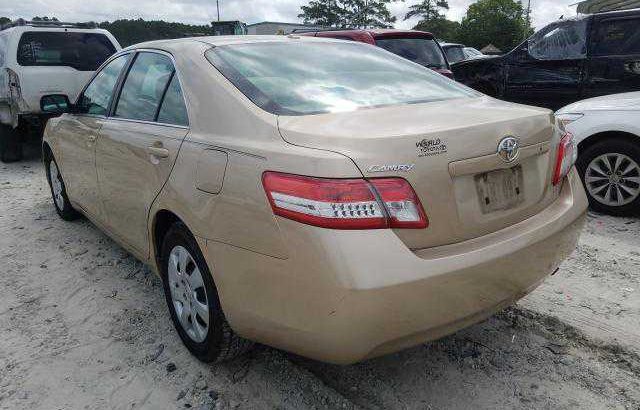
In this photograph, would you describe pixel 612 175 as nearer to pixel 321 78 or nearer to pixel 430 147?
pixel 321 78

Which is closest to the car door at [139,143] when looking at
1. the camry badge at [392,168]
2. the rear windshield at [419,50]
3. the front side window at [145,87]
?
the front side window at [145,87]

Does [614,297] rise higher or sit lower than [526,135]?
lower

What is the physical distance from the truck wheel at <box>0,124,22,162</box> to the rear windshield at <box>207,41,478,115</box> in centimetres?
692

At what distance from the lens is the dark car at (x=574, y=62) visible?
640 cm

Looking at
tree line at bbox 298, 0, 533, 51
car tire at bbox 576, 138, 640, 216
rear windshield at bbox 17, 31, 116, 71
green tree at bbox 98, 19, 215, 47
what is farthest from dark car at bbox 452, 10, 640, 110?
tree line at bbox 298, 0, 533, 51

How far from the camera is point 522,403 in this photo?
230 centimetres

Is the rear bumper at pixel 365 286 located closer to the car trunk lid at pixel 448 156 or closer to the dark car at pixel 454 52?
the car trunk lid at pixel 448 156

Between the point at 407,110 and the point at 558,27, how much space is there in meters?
5.88

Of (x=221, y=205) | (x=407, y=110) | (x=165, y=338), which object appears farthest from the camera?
(x=165, y=338)

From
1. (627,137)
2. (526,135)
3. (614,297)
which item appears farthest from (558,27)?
(526,135)

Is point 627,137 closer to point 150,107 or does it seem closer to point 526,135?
point 526,135

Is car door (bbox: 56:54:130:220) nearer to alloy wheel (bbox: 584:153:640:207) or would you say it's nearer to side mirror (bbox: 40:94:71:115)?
side mirror (bbox: 40:94:71:115)

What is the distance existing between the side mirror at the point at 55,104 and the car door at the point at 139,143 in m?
0.89

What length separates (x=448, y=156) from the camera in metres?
2.00
